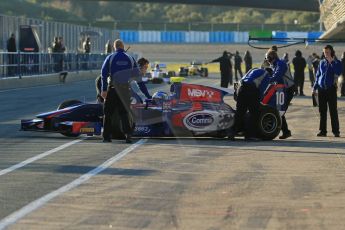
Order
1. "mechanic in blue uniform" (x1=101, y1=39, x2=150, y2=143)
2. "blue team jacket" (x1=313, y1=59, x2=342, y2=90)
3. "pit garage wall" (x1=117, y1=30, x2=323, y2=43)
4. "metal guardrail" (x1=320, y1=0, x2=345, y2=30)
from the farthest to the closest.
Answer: "pit garage wall" (x1=117, y1=30, x2=323, y2=43), "metal guardrail" (x1=320, y1=0, x2=345, y2=30), "blue team jacket" (x1=313, y1=59, x2=342, y2=90), "mechanic in blue uniform" (x1=101, y1=39, x2=150, y2=143)

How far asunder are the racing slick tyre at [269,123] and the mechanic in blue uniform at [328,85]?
159 cm

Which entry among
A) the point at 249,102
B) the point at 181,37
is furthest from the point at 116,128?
the point at 181,37

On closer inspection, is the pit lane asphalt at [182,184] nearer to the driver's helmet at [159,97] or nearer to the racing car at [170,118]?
the racing car at [170,118]

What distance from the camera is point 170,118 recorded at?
15336mm

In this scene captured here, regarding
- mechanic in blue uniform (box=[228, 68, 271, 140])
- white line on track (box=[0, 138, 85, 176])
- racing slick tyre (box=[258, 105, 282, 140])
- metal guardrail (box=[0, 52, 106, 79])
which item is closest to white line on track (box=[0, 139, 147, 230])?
white line on track (box=[0, 138, 85, 176])

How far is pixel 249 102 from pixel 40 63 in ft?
79.7

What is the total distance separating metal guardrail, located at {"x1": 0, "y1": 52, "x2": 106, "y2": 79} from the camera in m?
33.8

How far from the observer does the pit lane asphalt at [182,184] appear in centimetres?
833

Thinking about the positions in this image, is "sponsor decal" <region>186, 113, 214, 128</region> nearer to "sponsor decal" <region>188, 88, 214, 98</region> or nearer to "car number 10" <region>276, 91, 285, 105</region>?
"sponsor decal" <region>188, 88, 214, 98</region>

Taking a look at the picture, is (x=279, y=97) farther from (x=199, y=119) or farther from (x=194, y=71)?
(x=194, y=71)

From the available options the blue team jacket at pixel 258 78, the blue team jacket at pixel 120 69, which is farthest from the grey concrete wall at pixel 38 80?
the blue team jacket at pixel 120 69

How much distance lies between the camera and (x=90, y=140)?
50.0 feet

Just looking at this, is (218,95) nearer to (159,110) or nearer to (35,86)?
(159,110)

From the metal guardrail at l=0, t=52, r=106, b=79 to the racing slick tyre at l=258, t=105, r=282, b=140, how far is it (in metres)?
18.9
